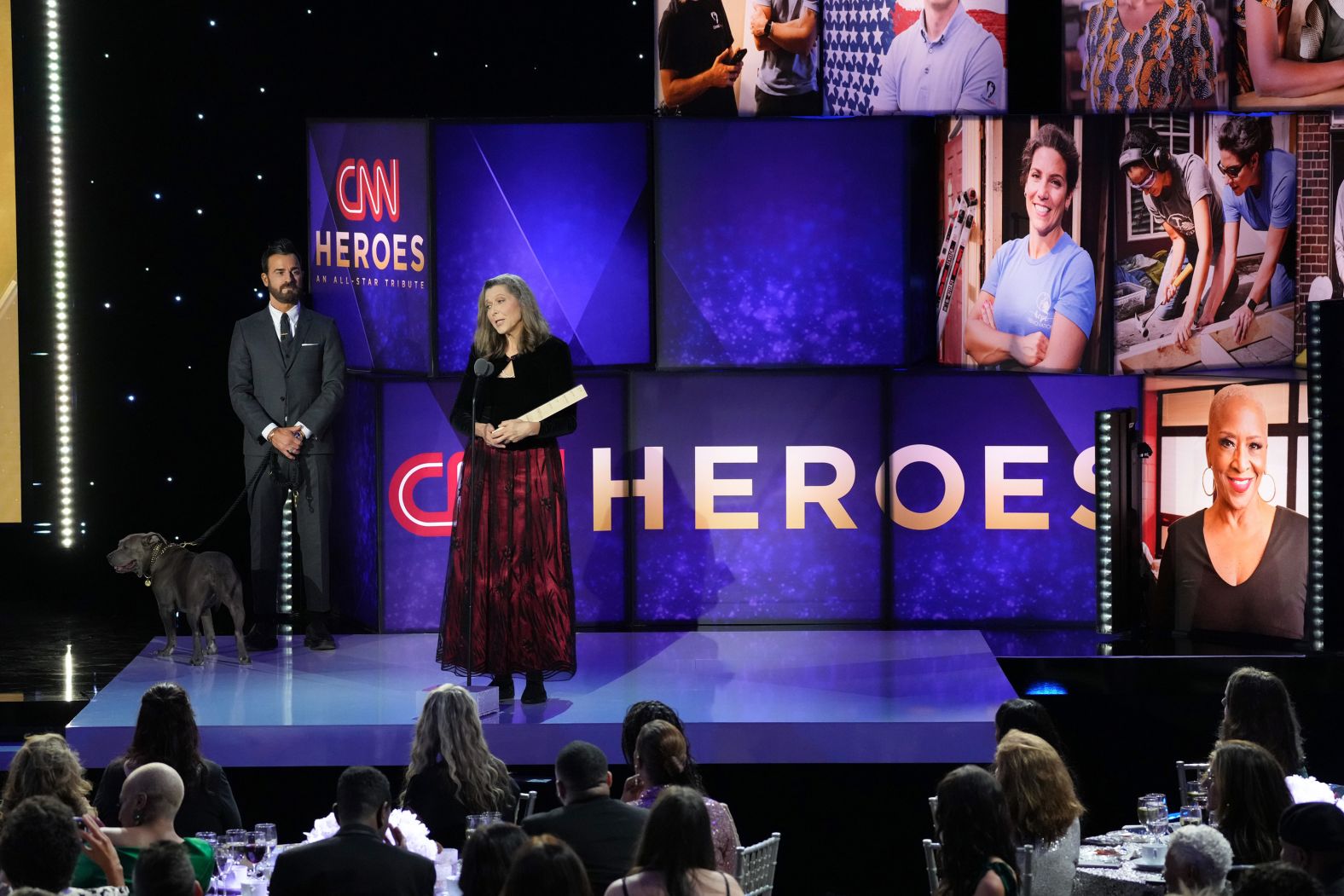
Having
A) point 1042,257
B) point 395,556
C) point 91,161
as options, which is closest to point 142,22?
point 91,161

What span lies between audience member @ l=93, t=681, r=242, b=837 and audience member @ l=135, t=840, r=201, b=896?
1.66m

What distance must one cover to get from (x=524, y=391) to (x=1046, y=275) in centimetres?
308

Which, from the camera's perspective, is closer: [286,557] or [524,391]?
[524,391]

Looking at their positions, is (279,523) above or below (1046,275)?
below

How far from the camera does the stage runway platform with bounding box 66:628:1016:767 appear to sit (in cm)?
693

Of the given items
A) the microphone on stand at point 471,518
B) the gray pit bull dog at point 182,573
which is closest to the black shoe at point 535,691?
the microphone on stand at point 471,518

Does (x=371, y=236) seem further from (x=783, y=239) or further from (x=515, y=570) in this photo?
(x=515, y=570)

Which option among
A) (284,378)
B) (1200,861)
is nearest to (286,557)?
(284,378)

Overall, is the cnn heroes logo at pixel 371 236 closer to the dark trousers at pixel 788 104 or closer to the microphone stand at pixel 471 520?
the dark trousers at pixel 788 104

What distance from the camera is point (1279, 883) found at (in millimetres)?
3428

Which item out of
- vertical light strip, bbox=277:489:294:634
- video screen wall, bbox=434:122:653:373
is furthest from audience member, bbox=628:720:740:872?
video screen wall, bbox=434:122:653:373

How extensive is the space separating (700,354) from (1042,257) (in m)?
1.78

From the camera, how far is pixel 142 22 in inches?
379

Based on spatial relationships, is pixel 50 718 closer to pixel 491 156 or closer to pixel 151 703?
pixel 151 703
